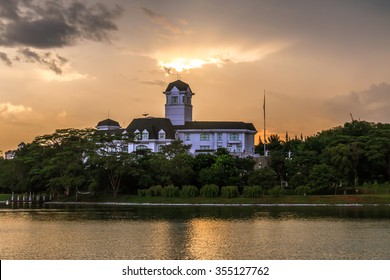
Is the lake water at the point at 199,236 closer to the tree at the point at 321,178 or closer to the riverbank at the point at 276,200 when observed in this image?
the riverbank at the point at 276,200

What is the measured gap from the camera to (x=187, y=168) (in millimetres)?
73875

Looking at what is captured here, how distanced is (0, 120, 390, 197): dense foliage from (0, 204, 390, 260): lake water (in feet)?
59.8

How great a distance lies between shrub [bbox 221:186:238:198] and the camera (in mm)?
70062

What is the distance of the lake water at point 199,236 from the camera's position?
30562mm

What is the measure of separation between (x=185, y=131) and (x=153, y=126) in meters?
5.05

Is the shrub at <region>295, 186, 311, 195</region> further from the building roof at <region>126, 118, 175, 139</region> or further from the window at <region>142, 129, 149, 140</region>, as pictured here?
the window at <region>142, 129, 149, 140</region>

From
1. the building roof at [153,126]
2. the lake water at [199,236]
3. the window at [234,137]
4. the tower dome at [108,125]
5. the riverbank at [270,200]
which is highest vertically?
the tower dome at [108,125]

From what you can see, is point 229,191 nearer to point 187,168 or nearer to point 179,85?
point 187,168

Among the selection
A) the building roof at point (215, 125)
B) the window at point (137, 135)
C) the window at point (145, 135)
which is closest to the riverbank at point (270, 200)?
the window at point (137, 135)

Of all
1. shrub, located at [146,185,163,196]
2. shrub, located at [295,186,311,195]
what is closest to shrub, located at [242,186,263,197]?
shrub, located at [295,186,311,195]

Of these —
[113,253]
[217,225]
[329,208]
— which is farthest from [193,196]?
[113,253]

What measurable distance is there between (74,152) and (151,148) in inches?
638

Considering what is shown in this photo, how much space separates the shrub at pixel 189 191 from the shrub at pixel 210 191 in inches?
35.6

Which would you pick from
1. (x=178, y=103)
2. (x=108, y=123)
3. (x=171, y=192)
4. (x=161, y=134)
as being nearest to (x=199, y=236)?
(x=171, y=192)
